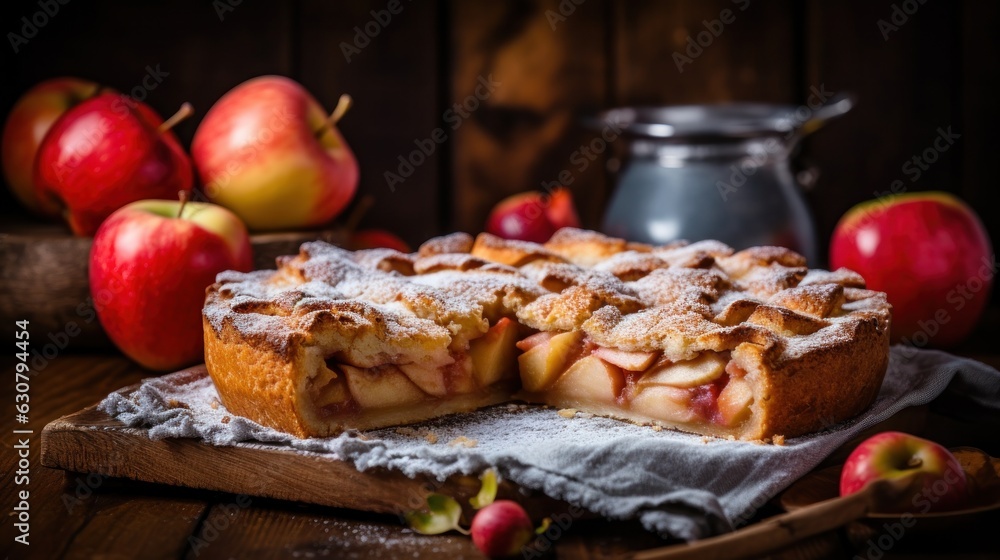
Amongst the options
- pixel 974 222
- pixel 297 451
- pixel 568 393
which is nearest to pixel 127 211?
pixel 297 451

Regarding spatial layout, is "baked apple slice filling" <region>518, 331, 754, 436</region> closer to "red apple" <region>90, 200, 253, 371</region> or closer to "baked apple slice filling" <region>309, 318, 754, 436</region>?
"baked apple slice filling" <region>309, 318, 754, 436</region>

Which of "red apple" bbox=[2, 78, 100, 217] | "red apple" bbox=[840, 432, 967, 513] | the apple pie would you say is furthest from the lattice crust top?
"red apple" bbox=[2, 78, 100, 217]

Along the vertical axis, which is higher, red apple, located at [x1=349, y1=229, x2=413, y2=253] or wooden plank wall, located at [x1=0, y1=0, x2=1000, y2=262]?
wooden plank wall, located at [x1=0, y1=0, x2=1000, y2=262]

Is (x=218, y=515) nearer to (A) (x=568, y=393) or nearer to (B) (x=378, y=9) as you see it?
(A) (x=568, y=393)

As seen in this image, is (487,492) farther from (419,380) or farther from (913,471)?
(913,471)

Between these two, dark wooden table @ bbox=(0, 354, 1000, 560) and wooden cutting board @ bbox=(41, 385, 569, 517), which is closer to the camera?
dark wooden table @ bbox=(0, 354, 1000, 560)

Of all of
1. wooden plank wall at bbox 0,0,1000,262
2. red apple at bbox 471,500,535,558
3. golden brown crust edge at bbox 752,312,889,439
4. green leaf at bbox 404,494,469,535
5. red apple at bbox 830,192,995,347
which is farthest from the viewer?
Result: wooden plank wall at bbox 0,0,1000,262
